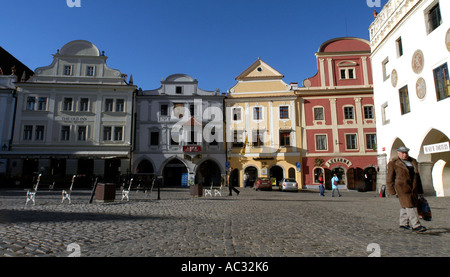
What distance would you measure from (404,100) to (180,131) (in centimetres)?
2119

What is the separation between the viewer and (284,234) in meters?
5.57

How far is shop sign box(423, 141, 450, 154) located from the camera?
43.9 ft

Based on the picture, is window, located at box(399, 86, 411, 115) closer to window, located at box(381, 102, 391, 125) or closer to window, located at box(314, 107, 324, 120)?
window, located at box(381, 102, 391, 125)

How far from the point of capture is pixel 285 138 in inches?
1216

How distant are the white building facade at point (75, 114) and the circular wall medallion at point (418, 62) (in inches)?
989

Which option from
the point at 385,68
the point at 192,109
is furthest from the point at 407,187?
the point at 192,109

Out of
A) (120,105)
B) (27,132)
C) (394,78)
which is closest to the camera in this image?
(394,78)

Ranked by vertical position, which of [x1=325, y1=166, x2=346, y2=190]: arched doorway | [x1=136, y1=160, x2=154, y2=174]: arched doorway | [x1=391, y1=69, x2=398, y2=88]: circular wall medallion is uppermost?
[x1=391, y1=69, x2=398, y2=88]: circular wall medallion

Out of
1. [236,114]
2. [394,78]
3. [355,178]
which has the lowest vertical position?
[355,178]

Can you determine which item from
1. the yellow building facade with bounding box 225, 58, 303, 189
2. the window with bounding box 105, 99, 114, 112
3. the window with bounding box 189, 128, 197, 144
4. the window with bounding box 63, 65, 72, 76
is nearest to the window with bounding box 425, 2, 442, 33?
the yellow building facade with bounding box 225, 58, 303, 189

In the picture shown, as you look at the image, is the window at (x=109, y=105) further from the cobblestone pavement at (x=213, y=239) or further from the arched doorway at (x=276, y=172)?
the cobblestone pavement at (x=213, y=239)

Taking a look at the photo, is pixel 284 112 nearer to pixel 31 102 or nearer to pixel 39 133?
pixel 39 133
